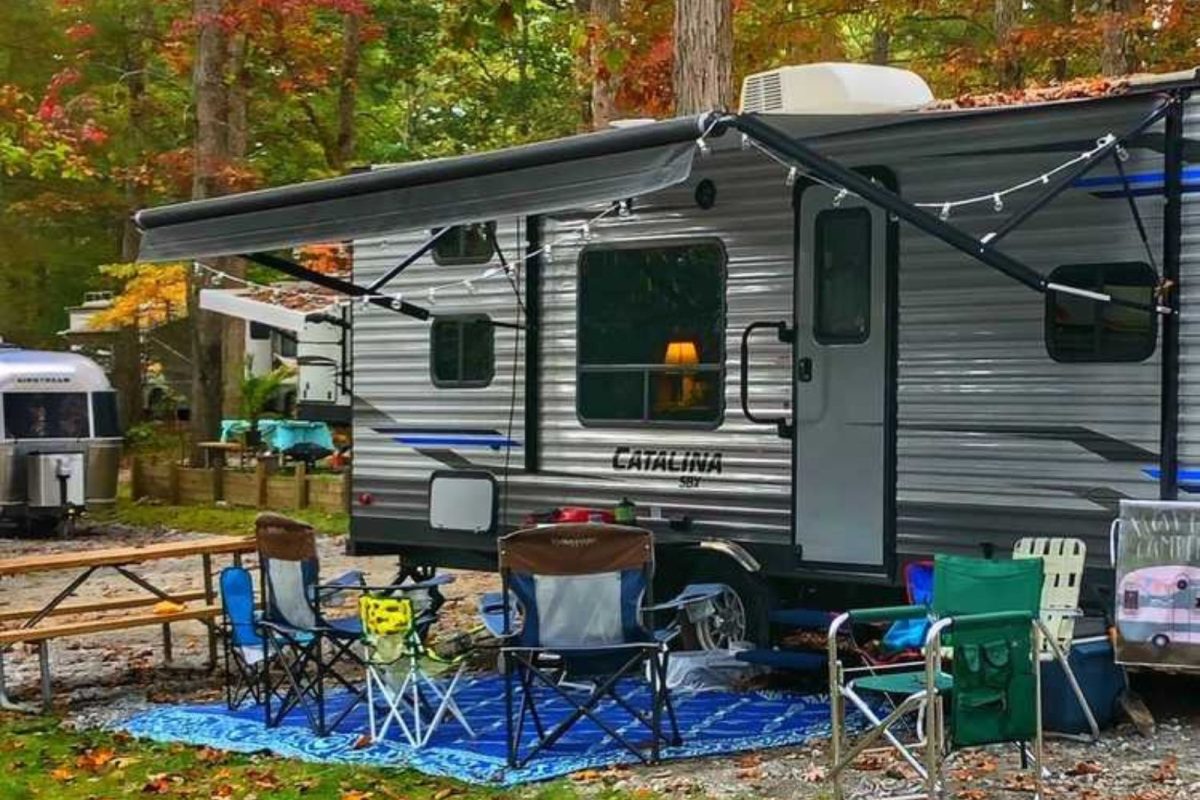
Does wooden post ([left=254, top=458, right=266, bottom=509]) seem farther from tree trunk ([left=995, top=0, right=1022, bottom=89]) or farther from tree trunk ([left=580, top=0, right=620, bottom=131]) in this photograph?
tree trunk ([left=995, top=0, right=1022, bottom=89])

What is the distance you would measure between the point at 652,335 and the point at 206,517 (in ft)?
32.6

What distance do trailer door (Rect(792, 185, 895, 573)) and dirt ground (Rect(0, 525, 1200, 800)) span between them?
1.47 meters

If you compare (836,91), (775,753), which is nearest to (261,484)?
(836,91)

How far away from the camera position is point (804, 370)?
787 centimetres

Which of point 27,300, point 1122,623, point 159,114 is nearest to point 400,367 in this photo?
point 1122,623

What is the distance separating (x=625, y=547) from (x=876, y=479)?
185 centimetres

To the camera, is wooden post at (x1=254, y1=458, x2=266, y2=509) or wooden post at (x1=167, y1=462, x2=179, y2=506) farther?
wooden post at (x1=167, y1=462, x2=179, y2=506)

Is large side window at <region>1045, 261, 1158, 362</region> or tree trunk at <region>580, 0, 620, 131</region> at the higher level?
tree trunk at <region>580, 0, 620, 131</region>

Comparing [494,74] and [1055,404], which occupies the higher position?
[494,74]

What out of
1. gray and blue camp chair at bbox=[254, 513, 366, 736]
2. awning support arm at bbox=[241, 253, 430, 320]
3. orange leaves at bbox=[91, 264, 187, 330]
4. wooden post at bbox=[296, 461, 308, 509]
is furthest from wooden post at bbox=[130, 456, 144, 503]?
gray and blue camp chair at bbox=[254, 513, 366, 736]

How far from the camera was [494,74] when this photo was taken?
79.0 ft

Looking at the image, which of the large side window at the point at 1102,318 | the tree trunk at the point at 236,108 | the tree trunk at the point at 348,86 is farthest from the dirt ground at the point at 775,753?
the tree trunk at the point at 348,86

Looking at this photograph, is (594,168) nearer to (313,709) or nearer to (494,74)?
(313,709)

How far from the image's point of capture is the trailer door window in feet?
54.9
